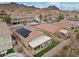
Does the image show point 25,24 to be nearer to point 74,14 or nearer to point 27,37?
point 27,37

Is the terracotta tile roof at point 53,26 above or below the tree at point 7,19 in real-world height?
below

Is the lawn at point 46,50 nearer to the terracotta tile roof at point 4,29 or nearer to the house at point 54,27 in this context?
the house at point 54,27

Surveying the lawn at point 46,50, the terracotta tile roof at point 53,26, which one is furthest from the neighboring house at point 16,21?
the lawn at point 46,50

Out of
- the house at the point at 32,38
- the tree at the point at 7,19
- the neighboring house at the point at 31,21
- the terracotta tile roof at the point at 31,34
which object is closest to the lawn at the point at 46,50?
the house at the point at 32,38

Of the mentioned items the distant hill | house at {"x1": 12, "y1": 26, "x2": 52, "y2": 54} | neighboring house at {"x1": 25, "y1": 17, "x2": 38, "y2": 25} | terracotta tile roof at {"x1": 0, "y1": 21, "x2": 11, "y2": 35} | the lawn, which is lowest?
the lawn

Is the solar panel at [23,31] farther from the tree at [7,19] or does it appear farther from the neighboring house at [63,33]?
the neighboring house at [63,33]

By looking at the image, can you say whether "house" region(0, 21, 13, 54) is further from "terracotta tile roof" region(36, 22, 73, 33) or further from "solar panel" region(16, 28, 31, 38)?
"terracotta tile roof" region(36, 22, 73, 33)

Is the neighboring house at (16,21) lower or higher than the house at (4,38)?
higher

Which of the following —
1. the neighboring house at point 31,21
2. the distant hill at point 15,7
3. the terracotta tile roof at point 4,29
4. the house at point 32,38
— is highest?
the distant hill at point 15,7

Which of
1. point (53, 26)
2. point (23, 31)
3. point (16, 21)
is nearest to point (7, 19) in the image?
point (16, 21)

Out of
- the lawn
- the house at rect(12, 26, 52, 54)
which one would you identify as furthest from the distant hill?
the lawn
